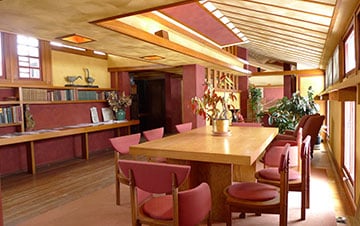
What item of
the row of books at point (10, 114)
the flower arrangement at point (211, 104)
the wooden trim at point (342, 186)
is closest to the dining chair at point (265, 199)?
the flower arrangement at point (211, 104)

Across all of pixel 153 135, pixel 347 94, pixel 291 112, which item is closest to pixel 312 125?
pixel 291 112

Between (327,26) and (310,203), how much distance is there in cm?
206

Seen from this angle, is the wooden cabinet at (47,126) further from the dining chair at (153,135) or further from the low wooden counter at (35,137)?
the dining chair at (153,135)

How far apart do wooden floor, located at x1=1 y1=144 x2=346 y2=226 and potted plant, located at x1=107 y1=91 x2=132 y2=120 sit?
1.57m

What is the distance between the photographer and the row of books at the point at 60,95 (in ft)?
15.8

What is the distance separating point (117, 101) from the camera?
675 centimetres

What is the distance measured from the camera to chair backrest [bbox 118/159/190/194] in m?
1.56

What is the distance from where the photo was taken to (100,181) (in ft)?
13.5

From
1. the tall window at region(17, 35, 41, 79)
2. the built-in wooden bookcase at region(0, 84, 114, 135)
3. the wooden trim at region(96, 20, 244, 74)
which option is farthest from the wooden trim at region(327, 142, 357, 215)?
the tall window at region(17, 35, 41, 79)

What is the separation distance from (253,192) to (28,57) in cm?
471

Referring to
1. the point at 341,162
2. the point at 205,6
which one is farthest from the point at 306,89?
the point at 205,6

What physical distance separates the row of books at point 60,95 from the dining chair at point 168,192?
154 inches

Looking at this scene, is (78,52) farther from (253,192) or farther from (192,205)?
(192,205)

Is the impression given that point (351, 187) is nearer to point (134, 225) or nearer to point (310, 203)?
point (310, 203)
